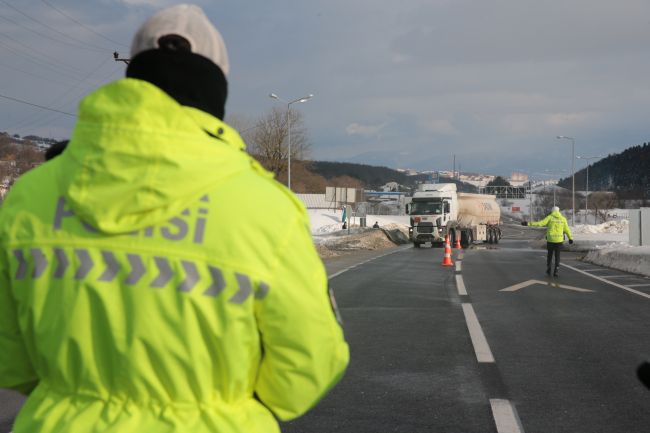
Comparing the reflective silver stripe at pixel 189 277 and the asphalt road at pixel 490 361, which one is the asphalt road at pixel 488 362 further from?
the reflective silver stripe at pixel 189 277

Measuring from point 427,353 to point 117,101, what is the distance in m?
5.75

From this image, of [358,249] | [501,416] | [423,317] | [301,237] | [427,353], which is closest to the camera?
[301,237]

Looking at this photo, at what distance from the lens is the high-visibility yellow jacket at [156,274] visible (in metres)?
1.39

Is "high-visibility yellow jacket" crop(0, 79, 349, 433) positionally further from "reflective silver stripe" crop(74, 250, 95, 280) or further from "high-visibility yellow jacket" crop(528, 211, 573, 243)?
"high-visibility yellow jacket" crop(528, 211, 573, 243)

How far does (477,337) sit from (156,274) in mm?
6605

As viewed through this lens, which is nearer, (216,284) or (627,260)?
(216,284)

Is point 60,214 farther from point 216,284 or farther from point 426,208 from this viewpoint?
point 426,208

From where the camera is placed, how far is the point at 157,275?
1.40m

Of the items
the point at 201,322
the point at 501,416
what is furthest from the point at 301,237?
the point at 501,416

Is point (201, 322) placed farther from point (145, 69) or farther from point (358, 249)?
point (358, 249)

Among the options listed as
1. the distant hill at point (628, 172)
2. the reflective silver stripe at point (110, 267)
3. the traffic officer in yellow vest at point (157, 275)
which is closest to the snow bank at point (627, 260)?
the traffic officer in yellow vest at point (157, 275)

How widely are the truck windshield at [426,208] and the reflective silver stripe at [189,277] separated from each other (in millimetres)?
31294

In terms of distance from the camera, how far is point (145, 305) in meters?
1.40

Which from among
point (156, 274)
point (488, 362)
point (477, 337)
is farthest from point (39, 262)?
point (477, 337)
